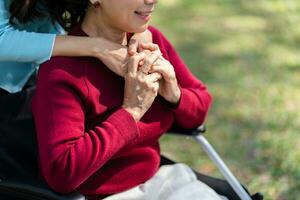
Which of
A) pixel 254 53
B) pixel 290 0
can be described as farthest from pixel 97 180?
pixel 290 0

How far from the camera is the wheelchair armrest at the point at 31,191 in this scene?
106 inches

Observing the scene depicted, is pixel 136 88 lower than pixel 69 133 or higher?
higher

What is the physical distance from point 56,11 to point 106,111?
1.82 feet

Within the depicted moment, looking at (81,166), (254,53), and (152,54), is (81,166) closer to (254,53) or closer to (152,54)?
(152,54)

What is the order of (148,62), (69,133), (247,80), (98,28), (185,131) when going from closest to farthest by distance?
(69,133)
(148,62)
(98,28)
(185,131)
(247,80)

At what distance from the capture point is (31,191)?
2.71 meters

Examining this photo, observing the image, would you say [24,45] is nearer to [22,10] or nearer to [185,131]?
[22,10]

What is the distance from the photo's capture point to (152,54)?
9.20 ft

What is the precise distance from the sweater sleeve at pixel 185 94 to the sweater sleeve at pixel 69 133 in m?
0.44

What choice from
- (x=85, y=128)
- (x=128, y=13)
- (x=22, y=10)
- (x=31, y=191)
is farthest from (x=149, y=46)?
(x=31, y=191)

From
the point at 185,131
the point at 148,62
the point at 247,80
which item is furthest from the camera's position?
the point at 247,80

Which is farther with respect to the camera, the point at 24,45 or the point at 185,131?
the point at 185,131

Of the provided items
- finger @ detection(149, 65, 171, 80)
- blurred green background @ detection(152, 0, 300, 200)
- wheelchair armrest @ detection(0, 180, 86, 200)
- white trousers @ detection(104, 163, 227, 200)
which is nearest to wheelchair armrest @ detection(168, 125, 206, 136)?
white trousers @ detection(104, 163, 227, 200)

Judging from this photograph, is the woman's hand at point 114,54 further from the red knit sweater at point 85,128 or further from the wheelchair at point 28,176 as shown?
the wheelchair at point 28,176
